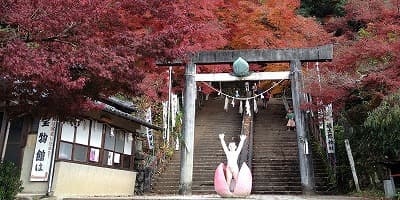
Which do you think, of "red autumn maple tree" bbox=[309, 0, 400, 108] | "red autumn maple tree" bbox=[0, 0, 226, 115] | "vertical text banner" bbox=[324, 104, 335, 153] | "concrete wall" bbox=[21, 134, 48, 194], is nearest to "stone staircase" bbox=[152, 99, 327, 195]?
"vertical text banner" bbox=[324, 104, 335, 153]

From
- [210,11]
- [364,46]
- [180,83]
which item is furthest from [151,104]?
[364,46]

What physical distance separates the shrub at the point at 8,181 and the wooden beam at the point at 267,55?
644 cm

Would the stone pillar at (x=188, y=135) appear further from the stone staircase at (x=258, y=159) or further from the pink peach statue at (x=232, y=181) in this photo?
the pink peach statue at (x=232, y=181)

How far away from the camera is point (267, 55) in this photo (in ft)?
47.3

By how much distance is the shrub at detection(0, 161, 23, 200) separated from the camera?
346 inches

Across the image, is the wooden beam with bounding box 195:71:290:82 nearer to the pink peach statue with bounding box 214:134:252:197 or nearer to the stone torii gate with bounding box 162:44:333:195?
the stone torii gate with bounding box 162:44:333:195

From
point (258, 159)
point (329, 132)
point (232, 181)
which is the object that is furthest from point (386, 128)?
point (258, 159)

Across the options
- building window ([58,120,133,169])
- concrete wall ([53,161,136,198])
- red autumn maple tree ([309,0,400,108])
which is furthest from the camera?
building window ([58,120,133,169])

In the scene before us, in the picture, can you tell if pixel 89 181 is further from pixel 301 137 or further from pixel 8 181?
pixel 301 137

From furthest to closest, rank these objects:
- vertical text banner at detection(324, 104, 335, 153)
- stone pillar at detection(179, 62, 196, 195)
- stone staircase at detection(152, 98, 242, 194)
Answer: stone staircase at detection(152, 98, 242, 194) → vertical text banner at detection(324, 104, 335, 153) → stone pillar at detection(179, 62, 196, 195)

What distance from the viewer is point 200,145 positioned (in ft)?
64.3

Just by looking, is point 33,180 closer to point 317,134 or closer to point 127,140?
point 127,140

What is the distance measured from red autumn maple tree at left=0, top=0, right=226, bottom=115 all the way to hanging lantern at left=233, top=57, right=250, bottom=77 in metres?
5.70

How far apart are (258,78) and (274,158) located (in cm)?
451
